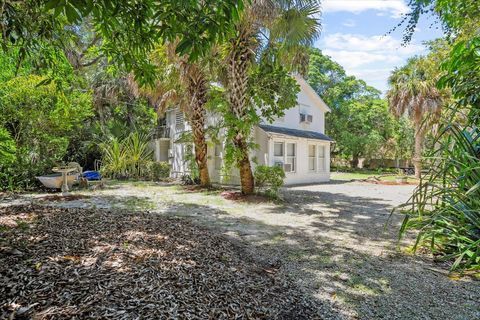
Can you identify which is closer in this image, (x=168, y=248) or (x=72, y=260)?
(x=72, y=260)

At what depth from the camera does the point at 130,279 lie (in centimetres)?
273

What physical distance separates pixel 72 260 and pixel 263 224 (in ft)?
14.3

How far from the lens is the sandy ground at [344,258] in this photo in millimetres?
3004

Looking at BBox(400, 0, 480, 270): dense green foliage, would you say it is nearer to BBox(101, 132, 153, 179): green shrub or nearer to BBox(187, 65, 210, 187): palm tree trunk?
BBox(187, 65, 210, 187): palm tree trunk

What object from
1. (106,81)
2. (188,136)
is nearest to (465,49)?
(188,136)

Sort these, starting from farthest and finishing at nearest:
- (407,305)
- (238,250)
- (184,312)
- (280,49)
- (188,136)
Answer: (188,136), (280,49), (238,250), (407,305), (184,312)

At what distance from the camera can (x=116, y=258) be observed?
3180 mm

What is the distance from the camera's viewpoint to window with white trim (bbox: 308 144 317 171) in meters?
19.2

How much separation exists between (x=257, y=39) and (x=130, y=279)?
9.47m

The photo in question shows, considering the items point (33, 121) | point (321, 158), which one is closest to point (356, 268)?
point (33, 121)

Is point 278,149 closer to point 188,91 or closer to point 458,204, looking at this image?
point 188,91

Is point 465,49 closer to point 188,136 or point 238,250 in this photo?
point 238,250

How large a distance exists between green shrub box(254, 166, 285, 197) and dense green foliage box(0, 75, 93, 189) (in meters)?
6.57

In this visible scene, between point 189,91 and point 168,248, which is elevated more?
point 189,91
